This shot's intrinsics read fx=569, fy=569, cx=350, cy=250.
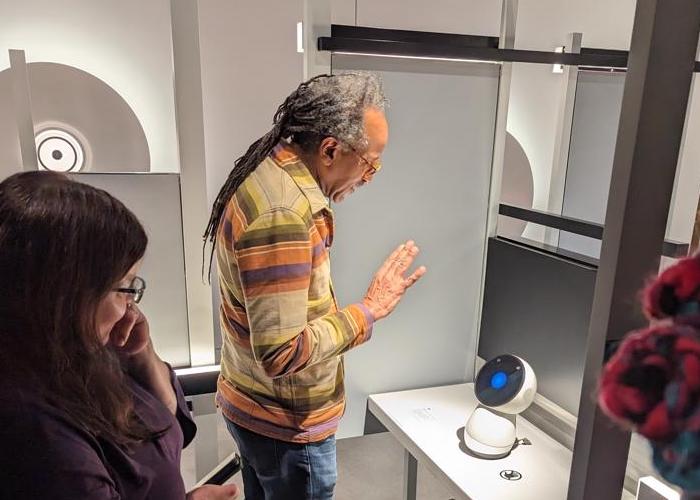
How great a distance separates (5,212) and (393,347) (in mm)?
1210

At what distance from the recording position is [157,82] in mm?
2469

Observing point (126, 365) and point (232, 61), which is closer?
point (126, 365)

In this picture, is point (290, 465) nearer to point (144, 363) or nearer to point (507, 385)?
point (144, 363)

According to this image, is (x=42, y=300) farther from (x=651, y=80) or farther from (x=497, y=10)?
(x=497, y=10)

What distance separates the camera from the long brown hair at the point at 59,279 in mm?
623

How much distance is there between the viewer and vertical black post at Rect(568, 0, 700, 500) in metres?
0.60

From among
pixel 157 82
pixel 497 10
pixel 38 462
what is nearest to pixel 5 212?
pixel 38 462

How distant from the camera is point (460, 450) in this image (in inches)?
55.0

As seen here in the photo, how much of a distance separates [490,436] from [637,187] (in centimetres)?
89

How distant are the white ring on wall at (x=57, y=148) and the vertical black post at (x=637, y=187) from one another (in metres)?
2.00

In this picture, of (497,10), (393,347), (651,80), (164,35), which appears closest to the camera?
(651,80)

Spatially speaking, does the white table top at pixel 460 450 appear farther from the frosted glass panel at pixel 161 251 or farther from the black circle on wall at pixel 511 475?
the frosted glass panel at pixel 161 251

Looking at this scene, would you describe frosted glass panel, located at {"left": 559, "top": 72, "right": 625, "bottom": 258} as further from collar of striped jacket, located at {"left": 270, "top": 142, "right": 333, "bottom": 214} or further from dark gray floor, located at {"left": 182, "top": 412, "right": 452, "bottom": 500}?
collar of striped jacket, located at {"left": 270, "top": 142, "right": 333, "bottom": 214}

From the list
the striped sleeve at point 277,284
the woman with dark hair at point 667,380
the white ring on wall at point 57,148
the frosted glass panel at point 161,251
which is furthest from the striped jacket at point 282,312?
the white ring on wall at point 57,148
